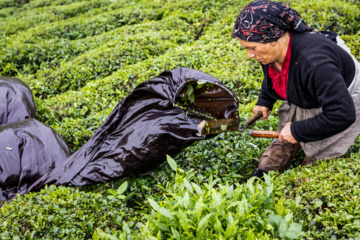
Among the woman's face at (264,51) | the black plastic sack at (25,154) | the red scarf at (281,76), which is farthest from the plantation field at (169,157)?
the woman's face at (264,51)

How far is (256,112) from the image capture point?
2.88 m

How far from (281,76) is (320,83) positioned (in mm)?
425

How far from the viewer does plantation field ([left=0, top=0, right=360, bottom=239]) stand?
72.8 inches

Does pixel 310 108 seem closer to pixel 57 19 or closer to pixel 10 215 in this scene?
pixel 10 215

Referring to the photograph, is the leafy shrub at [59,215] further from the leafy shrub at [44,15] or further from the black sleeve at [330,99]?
the leafy shrub at [44,15]

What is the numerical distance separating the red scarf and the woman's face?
0.07 metres

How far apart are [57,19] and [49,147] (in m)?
6.60

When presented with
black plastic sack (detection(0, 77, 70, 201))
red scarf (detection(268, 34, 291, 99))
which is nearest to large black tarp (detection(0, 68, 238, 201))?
black plastic sack (detection(0, 77, 70, 201))

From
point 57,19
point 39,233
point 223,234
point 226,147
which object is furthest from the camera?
point 57,19

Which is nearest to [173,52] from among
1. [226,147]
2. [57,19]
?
[226,147]

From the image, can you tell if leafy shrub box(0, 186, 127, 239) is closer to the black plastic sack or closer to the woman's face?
the black plastic sack

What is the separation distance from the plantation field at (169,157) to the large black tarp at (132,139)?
0.19 metres

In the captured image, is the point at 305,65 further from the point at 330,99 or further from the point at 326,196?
the point at 326,196

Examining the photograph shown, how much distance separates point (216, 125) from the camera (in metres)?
2.66
